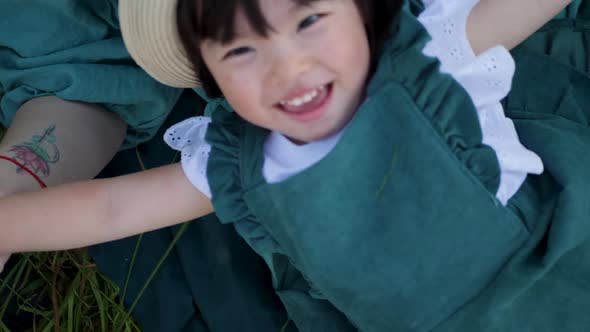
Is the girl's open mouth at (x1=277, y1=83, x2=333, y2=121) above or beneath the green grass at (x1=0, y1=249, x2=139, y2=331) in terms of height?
above

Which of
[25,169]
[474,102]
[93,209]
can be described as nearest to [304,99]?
[474,102]

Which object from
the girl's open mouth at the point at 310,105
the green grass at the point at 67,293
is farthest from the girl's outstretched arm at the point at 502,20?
the green grass at the point at 67,293

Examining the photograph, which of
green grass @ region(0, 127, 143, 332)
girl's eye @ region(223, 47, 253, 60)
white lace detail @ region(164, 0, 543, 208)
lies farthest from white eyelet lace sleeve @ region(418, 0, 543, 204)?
green grass @ region(0, 127, 143, 332)

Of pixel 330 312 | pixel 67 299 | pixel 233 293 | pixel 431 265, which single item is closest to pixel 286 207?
pixel 431 265

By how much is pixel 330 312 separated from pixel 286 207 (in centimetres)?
34

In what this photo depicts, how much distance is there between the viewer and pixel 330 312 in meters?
1.23

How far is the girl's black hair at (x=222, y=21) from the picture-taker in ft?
2.68

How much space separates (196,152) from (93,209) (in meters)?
0.17

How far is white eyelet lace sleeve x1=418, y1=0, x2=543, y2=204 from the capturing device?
942 millimetres

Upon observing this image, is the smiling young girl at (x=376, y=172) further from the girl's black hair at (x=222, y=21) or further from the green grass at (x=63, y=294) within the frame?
the green grass at (x=63, y=294)

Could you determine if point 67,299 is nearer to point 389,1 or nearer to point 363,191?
point 363,191

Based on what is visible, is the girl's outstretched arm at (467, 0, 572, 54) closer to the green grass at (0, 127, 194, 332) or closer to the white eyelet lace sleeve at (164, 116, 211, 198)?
the white eyelet lace sleeve at (164, 116, 211, 198)

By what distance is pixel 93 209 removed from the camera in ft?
3.32

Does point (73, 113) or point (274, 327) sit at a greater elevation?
point (73, 113)
